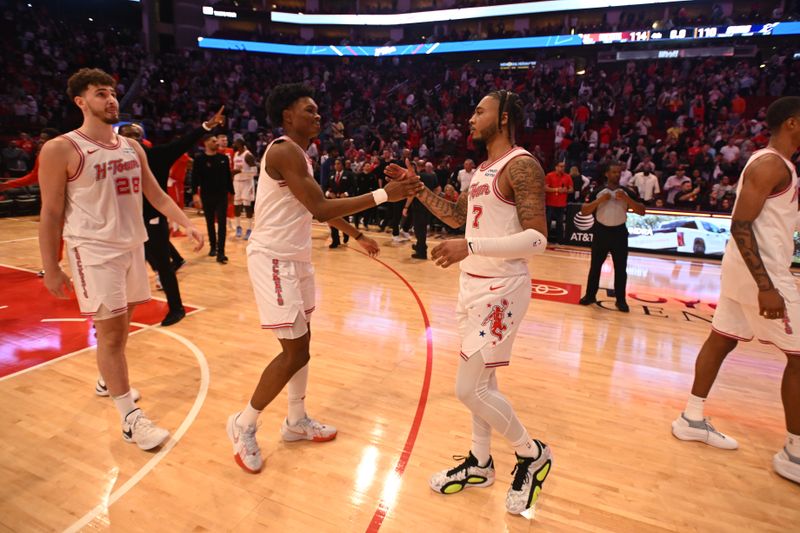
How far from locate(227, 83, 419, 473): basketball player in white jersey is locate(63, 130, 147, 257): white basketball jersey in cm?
91

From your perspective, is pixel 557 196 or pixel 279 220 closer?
pixel 279 220

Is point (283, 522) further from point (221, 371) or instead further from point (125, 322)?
point (221, 371)

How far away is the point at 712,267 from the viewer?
877 cm

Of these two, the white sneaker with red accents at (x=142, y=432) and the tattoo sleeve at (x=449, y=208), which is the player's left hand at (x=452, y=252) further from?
the white sneaker with red accents at (x=142, y=432)

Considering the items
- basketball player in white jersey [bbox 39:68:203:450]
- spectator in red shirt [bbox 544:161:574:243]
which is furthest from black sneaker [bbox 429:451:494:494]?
spectator in red shirt [bbox 544:161:574:243]

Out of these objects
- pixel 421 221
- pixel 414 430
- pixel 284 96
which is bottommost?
pixel 414 430

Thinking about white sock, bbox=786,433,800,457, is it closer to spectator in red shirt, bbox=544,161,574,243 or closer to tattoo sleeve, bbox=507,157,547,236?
tattoo sleeve, bbox=507,157,547,236

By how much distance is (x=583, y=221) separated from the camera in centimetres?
1046

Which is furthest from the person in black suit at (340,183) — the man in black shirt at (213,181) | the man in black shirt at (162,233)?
the man in black shirt at (162,233)

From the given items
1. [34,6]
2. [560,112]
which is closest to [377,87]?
[560,112]

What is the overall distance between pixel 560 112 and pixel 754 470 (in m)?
16.1

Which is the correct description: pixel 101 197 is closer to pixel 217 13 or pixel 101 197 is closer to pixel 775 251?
pixel 775 251

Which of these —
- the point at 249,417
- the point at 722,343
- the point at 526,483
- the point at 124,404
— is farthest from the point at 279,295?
the point at 722,343

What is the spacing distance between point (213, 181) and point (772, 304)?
7.47 m
